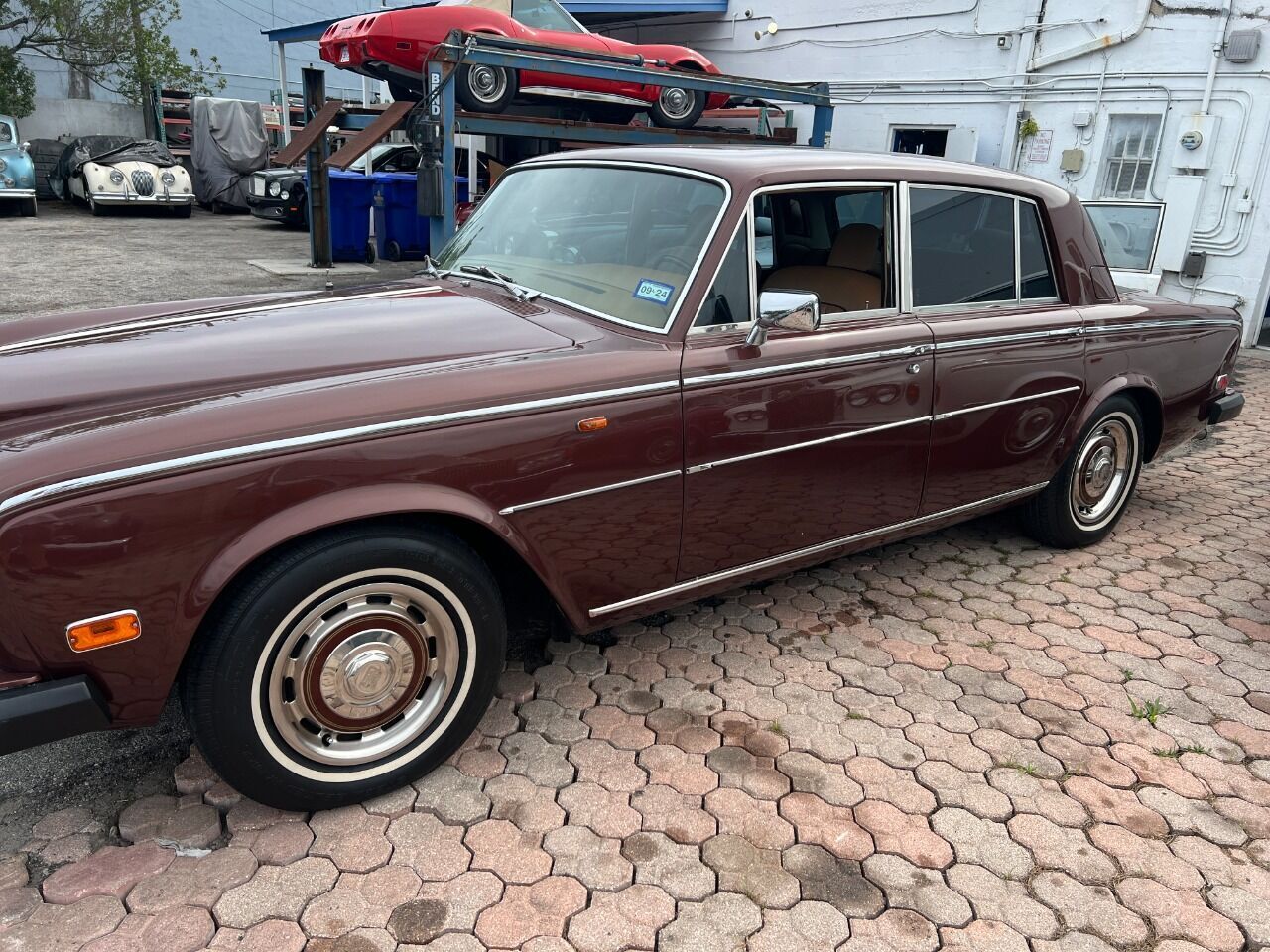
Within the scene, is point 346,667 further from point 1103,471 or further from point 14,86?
point 14,86

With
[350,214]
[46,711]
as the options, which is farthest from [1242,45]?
[46,711]

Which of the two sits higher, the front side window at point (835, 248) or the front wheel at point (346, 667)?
the front side window at point (835, 248)

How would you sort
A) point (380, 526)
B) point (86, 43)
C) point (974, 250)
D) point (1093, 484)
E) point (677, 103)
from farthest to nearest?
1. point (86, 43)
2. point (677, 103)
3. point (1093, 484)
4. point (974, 250)
5. point (380, 526)

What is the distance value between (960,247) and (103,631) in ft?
10.3

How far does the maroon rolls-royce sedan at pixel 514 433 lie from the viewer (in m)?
2.08

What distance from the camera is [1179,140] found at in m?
9.13

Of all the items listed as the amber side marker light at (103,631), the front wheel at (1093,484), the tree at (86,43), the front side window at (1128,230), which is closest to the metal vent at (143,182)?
the tree at (86,43)

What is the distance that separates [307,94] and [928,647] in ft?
34.7

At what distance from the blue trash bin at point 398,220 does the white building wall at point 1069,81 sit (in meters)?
5.43

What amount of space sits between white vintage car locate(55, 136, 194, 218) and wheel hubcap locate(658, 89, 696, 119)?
10.9 meters

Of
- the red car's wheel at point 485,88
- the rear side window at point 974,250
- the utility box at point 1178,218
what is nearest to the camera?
the rear side window at point 974,250

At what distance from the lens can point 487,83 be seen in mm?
9367

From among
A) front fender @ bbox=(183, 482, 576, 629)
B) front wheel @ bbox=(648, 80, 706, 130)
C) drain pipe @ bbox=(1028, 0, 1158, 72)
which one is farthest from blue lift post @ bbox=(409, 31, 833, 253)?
front fender @ bbox=(183, 482, 576, 629)

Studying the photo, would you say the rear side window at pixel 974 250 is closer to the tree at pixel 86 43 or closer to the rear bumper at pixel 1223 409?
the rear bumper at pixel 1223 409
